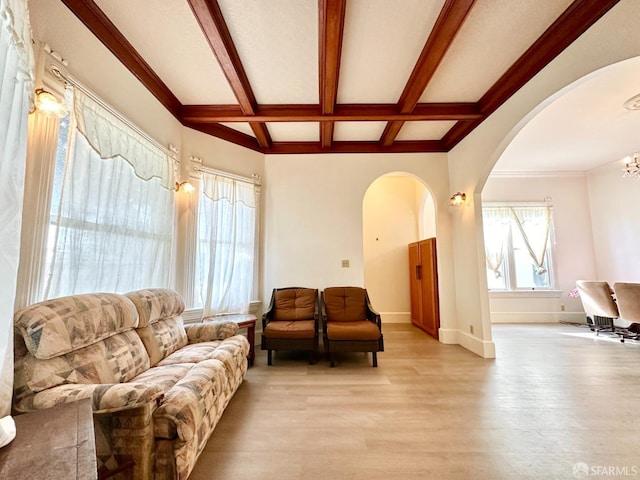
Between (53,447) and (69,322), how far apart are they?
78cm

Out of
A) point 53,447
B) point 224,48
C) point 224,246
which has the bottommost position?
point 53,447

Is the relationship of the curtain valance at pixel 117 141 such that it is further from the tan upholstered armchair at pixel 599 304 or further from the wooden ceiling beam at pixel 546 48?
the tan upholstered armchair at pixel 599 304

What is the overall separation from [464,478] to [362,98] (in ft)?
11.1

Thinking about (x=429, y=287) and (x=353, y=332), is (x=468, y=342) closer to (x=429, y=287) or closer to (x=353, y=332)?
(x=429, y=287)

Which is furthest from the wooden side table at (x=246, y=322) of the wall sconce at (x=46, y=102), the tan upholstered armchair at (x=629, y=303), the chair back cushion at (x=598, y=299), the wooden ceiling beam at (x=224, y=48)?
the chair back cushion at (x=598, y=299)

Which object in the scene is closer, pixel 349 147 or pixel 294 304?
pixel 294 304

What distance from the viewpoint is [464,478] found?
4.84ft

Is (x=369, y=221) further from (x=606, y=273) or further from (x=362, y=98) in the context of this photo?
(x=606, y=273)

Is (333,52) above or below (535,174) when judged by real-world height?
below

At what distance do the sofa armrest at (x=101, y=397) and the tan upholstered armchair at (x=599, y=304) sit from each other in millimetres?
6467

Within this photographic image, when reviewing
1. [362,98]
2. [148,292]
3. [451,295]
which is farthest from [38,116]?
[451,295]

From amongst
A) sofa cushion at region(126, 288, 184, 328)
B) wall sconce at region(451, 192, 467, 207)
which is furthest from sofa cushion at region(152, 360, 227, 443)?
wall sconce at region(451, 192, 467, 207)

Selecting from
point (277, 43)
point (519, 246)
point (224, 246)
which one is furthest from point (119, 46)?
→ point (519, 246)

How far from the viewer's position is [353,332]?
10.2 ft
